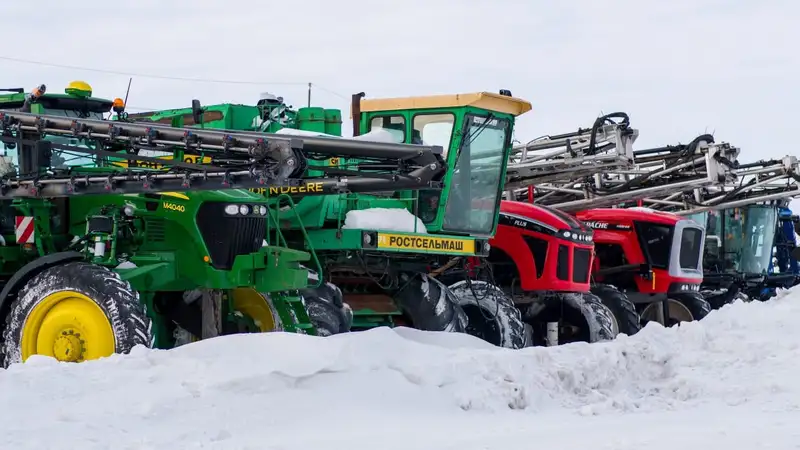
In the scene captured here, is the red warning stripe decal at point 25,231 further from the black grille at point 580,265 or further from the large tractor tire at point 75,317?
the black grille at point 580,265

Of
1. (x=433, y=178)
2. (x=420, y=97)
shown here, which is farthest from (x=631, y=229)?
(x=433, y=178)

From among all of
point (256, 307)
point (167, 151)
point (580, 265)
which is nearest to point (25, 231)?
point (167, 151)

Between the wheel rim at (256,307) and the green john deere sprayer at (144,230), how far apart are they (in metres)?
0.01

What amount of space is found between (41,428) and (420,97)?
8012 millimetres

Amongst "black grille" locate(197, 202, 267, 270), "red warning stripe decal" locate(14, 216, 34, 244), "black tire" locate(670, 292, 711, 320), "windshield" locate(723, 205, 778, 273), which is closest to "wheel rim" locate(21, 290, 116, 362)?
"red warning stripe decal" locate(14, 216, 34, 244)

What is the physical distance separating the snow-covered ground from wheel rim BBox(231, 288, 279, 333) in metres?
2.06

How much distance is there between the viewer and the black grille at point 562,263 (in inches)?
606

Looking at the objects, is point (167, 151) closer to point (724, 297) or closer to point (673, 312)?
point (673, 312)

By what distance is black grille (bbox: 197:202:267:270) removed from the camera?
34.0 feet

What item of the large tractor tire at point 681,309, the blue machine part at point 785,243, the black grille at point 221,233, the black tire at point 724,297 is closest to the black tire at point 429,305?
the black grille at point 221,233

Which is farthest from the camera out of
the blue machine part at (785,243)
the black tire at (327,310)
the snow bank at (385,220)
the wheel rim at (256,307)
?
the blue machine part at (785,243)

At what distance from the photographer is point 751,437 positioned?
721 cm

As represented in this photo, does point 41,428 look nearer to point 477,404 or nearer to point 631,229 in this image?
point 477,404

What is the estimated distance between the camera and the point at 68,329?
9.63 metres
